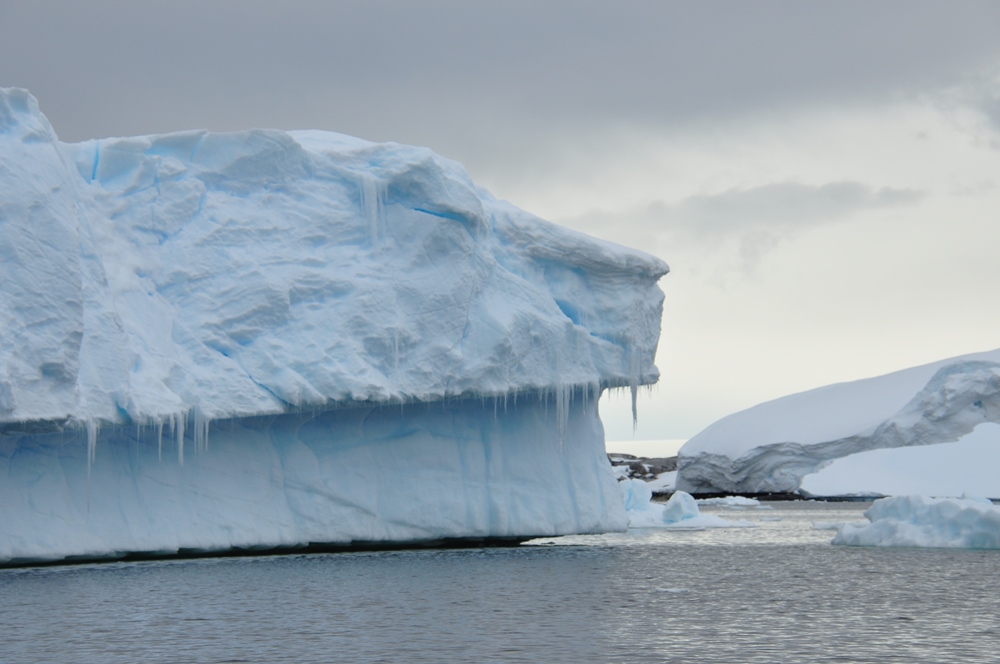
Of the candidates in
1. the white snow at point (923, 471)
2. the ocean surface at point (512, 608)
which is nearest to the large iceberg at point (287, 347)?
the ocean surface at point (512, 608)

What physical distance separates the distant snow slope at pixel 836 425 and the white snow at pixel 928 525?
19.6 m

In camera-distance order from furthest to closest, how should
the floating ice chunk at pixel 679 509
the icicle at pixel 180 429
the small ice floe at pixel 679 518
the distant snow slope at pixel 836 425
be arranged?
the distant snow slope at pixel 836 425
the floating ice chunk at pixel 679 509
the small ice floe at pixel 679 518
the icicle at pixel 180 429

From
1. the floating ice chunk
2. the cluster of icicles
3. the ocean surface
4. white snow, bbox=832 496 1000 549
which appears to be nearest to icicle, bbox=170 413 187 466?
the cluster of icicles

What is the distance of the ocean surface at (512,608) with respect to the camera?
9.38 meters

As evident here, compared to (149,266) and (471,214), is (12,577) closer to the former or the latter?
(149,266)

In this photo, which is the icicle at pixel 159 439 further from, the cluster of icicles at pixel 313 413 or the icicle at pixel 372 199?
the icicle at pixel 372 199

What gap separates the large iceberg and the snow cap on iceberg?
0.03m

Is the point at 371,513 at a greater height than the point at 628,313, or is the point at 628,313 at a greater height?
the point at 628,313

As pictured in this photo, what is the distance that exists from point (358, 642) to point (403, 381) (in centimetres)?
814

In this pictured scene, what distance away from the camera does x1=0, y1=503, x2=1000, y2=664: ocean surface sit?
9.38m

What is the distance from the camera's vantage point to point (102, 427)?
15477 mm

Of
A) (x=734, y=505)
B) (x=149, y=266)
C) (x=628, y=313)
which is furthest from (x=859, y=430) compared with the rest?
(x=149, y=266)

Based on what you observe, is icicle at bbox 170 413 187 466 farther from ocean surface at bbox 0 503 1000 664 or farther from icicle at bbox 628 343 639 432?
icicle at bbox 628 343 639 432

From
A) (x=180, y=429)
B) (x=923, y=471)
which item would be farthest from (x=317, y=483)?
(x=923, y=471)
